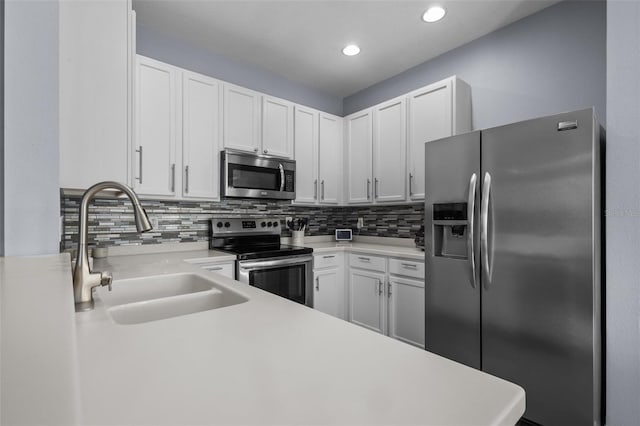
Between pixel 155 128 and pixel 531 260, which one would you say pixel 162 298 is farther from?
pixel 531 260

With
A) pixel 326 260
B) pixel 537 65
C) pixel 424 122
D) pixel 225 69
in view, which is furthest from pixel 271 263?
pixel 537 65

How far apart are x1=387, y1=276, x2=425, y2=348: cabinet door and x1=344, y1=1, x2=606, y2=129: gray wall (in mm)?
1544

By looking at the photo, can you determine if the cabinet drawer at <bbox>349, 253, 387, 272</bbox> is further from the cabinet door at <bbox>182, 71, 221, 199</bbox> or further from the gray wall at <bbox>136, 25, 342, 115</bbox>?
the gray wall at <bbox>136, 25, 342, 115</bbox>

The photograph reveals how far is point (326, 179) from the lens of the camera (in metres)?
3.58

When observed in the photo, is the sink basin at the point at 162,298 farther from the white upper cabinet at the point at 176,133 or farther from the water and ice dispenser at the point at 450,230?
the water and ice dispenser at the point at 450,230

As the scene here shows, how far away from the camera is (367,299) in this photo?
3.04m

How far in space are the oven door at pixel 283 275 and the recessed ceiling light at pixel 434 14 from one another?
2201 millimetres

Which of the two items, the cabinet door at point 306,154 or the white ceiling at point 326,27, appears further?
the cabinet door at point 306,154

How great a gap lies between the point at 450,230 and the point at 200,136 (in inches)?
83.4

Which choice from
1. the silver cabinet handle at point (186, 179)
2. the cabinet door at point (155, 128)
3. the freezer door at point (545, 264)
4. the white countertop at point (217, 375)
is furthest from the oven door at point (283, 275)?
the white countertop at point (217, 375)

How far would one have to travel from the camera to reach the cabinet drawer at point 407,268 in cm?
259
